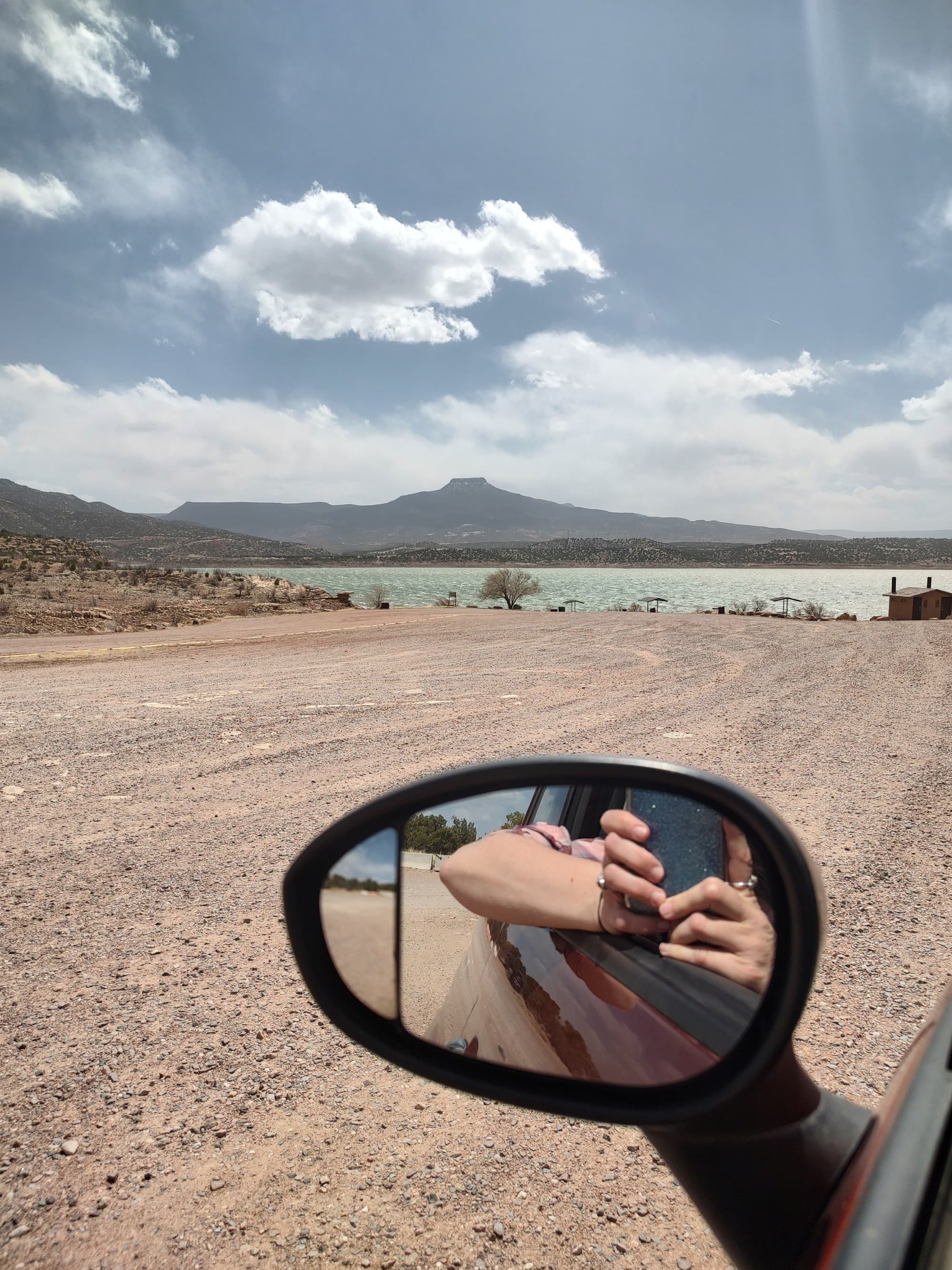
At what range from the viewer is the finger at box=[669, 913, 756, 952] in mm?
1135

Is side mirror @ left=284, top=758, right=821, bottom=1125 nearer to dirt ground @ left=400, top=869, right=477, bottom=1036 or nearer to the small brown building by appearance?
dirt ground @ left=400, top=869, right=477, bottom=1036

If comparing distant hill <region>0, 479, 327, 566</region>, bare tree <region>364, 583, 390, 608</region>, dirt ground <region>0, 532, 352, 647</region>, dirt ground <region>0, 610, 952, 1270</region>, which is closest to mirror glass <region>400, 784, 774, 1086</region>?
dirt ground <region>0, 610, 952, 1270</region>

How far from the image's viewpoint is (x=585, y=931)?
142 centimetres

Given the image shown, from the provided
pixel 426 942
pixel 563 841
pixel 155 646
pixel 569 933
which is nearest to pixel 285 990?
pixel 426 942

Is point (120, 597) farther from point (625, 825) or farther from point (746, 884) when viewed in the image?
point (746, 884)

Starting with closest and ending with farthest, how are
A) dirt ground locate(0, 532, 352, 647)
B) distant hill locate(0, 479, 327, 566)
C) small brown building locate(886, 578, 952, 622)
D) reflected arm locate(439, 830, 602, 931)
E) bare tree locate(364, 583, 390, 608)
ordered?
reflected arm locate(439, 830, 602, 931) → dirt ground locate(0, 532, 352, 647) → small brown building locate(886, 578, 952, 622) → bare tree locate(364, 583, 390, 608) → distant hill locate(0, 479, 327, 566)

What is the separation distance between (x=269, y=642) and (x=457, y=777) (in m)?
19.3

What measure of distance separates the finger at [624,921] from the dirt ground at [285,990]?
134 cm

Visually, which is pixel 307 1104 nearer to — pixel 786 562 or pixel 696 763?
pixel 696 763

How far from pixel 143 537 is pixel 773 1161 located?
16780 cm

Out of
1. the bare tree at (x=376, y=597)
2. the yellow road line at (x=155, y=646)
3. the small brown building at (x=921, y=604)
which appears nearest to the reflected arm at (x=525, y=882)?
the yellow road line at (x=155, y=646)

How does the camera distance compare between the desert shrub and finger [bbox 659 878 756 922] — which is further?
the desert shrub

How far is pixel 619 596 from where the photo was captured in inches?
3152

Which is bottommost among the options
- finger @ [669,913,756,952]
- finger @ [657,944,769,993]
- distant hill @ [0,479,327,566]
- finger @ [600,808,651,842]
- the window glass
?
finger @ [657,944,769,993]
